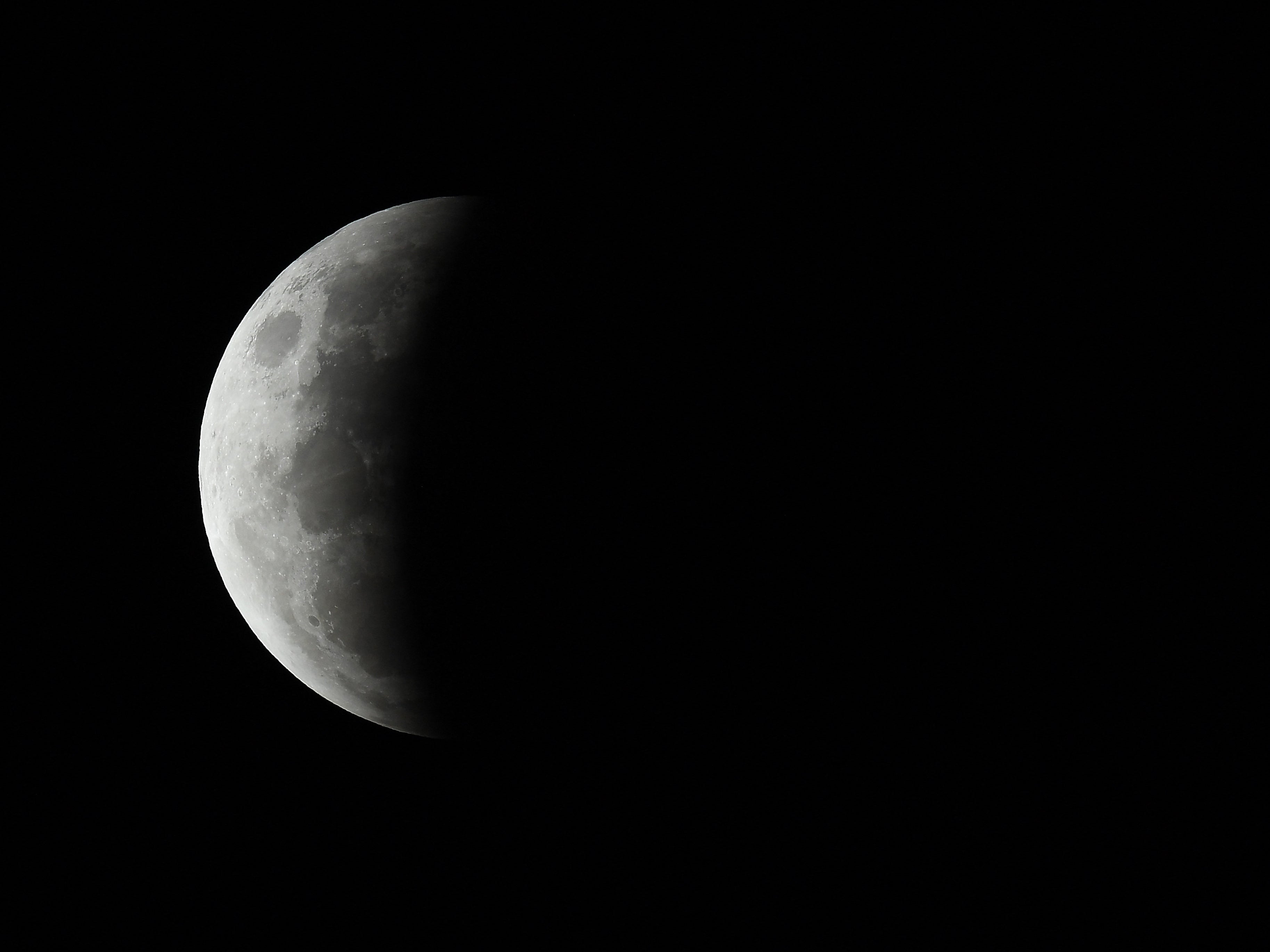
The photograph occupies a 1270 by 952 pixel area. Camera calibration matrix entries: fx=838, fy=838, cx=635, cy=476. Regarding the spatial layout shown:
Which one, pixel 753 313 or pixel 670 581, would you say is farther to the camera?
pixel 753 313

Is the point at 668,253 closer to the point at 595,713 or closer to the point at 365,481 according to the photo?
the point at 365,481

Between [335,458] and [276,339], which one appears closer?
[335,458]

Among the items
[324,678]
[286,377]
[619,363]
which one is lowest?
[324,678]

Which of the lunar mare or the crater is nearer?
the lunar mare

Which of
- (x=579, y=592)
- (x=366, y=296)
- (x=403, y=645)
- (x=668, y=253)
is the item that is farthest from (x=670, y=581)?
(x=366, y=296)

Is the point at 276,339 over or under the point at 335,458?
over

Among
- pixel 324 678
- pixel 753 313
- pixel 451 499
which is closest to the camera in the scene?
pixel 451 499

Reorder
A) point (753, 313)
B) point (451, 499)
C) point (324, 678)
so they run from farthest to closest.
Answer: point (324, 678), point (753, 313), point (451, 499)

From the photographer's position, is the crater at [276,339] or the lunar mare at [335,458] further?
the crater at [276,339]
